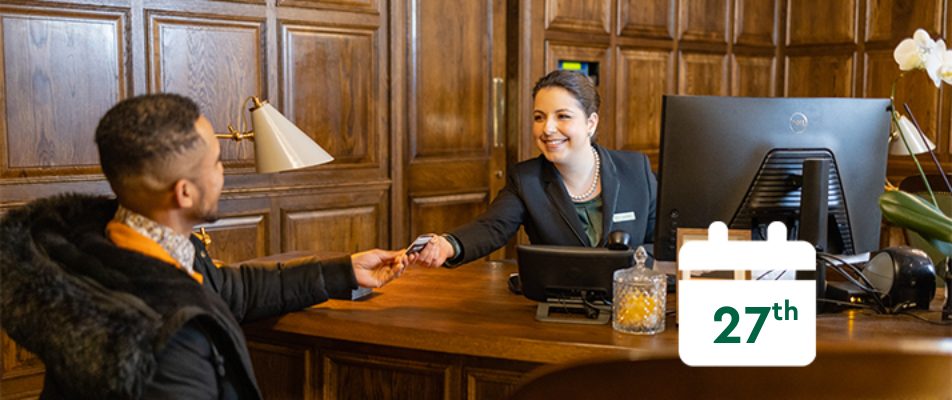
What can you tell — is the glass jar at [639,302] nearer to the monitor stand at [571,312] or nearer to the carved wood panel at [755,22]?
the monitor stand at [571,312]

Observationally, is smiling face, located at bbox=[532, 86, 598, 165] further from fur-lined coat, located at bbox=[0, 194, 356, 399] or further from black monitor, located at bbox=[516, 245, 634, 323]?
fur-lined coat, located at bbox=[0, 194, 356, 399]

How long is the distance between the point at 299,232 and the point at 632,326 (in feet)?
8.36

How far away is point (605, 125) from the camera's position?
530cm

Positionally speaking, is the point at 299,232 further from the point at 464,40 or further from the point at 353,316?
the point at 353,316

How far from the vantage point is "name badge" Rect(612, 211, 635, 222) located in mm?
2855

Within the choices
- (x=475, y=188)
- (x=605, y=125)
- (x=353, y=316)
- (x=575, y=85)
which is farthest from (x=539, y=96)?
(x=605, y=125)

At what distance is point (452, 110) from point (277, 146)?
7.84ft

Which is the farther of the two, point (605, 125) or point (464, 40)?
point (605, 125)

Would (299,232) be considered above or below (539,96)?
below

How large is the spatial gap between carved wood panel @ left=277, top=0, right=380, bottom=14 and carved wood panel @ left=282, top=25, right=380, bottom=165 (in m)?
0.09

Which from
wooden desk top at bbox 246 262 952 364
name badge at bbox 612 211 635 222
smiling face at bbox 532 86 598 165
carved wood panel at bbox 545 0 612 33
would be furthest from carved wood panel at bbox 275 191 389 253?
wooden desk top at bbox 246 262 952 364

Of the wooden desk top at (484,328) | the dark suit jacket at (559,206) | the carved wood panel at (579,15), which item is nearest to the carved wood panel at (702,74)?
the carved wood panel at (579,15)

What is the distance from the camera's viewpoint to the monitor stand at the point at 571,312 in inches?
80.7

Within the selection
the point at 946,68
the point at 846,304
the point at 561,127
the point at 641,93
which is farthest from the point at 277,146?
the point at 641,93
